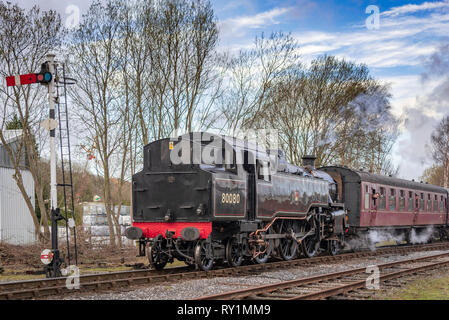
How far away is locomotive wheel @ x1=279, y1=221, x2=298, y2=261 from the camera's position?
53.8ft

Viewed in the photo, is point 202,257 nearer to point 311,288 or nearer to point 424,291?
point 311,288

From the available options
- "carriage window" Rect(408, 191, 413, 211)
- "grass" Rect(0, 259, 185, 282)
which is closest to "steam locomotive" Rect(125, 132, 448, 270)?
"grass" Rect(0, 259, 185, 282)

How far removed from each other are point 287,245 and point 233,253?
116 inches

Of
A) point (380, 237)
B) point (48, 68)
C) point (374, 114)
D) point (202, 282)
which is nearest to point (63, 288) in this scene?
point (202, 282)

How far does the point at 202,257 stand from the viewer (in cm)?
1332

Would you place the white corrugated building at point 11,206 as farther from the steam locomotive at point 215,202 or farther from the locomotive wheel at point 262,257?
the steam locomotive at point 215,202

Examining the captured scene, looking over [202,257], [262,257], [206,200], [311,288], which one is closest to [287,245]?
[262,257]

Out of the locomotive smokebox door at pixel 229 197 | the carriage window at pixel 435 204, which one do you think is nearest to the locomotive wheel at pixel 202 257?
the locomotive smokebox door at pixel 229 197

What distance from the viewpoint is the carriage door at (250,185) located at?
14.0m

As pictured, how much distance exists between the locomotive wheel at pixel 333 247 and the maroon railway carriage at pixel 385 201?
56.4 inches

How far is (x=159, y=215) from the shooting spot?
13492 millimetres

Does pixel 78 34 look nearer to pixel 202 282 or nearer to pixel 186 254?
pixel 186 254

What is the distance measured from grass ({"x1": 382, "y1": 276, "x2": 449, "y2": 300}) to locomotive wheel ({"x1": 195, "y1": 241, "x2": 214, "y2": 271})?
15.1 ft

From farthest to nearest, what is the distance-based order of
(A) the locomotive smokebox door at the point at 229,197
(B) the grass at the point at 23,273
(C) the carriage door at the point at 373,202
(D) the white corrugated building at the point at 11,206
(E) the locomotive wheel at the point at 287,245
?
(D) the white corrugated building at the point at 11,206 < (C) the carriage door at the point at 373,202 < (E) the locomotive wheel at the point at 287,245 < (B) the grass at the point at 23,273 < (A) the locomotive smokebox door at the point at 229,197
